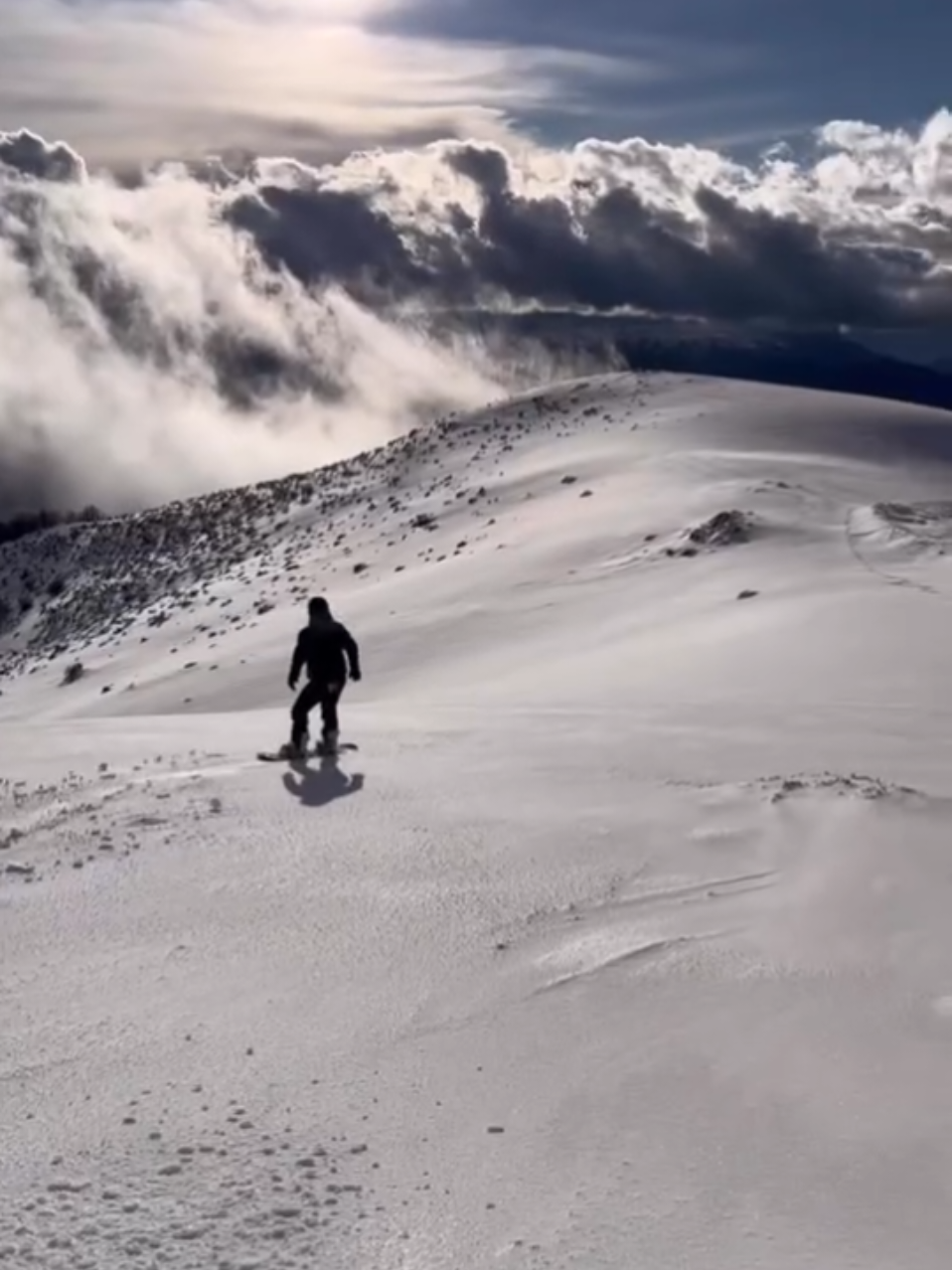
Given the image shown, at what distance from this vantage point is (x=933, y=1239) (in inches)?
188

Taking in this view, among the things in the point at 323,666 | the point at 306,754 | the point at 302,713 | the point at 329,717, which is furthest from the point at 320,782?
the point at 323,666

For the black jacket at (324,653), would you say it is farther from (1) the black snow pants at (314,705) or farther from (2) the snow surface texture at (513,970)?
(2) the snow surface texture at (513,970)

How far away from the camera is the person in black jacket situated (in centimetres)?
1296

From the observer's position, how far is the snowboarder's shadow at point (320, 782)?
10.8 meters

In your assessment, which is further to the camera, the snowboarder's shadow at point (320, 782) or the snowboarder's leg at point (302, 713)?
the snowboarder's leg at point (302, 713)

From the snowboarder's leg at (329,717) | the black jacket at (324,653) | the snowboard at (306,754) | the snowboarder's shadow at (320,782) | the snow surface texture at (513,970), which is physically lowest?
the snow surface texture at (513,970)

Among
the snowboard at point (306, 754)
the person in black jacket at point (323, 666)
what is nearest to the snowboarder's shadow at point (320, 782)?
the snowboard at point (306, 754)

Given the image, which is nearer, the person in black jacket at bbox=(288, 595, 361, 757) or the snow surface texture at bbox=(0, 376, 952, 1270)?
the snow surface texture at bbox=(0, 376, 952, 1270)

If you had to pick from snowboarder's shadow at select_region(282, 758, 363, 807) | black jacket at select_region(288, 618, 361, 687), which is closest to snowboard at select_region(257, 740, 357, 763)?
snowboarder's shadow at select_region(282, 758, 363, 807)

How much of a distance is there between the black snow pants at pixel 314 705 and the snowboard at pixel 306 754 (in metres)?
0.14

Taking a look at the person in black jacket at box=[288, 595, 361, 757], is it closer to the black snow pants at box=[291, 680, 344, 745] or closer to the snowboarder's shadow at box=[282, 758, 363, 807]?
the black snow pants at box=[291, 680, 344, 745]

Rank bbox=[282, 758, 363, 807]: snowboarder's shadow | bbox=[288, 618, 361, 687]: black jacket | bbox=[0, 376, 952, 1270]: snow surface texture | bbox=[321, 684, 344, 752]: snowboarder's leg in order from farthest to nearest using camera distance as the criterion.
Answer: bbox=[288, 618, 361, 687]: black jacket, bbox=[321, 684, 344, 752]: snowboarder's leg, bbox=[282, 758, 363, 807]: snowboarder's shadow, bbox=[0, 376, 952, 1270]: snow surface texture

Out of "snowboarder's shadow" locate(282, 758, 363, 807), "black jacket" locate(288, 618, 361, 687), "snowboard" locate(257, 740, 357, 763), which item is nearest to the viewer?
"snowboarder's shadow" locate(282, 758, 363, 807)

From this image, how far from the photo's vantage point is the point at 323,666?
524 inches
